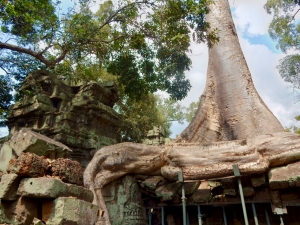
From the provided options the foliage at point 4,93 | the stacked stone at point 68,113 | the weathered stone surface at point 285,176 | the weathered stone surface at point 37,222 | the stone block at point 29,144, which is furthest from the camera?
the foliage at point 4,93

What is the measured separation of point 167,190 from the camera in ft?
9.96

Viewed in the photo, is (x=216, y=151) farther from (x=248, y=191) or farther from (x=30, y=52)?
(x=30, y=52)

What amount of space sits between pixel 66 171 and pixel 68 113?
289cm

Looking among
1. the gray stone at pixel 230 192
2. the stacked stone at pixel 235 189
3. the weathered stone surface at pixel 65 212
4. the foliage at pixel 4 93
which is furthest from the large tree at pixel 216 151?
the foliage at pixel 4 93

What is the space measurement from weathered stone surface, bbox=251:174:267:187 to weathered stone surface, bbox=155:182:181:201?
82 cm

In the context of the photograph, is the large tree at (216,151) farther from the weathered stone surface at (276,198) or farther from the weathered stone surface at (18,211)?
the weathered stone surface at (18,211)

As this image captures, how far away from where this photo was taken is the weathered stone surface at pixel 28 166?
1.72m

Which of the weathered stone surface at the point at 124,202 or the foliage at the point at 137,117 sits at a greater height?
the foliage at the point at 137,117

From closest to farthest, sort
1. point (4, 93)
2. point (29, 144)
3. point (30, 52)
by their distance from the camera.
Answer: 1. point (29, 144)
2. point (30, 52)
3. point (4, 93)

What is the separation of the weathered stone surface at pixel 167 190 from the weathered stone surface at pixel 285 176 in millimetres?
1013

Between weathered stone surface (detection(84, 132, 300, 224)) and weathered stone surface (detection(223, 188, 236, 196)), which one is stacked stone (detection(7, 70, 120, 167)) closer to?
weathered stone surface (detection(84, 132, 300, 224))

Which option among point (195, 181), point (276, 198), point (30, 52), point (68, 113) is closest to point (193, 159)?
point (195, 181)

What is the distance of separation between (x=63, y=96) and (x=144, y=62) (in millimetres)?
2452

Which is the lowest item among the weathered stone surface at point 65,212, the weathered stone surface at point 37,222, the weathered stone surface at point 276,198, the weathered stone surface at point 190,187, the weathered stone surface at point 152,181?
the weathered stone surface at point 37,222
